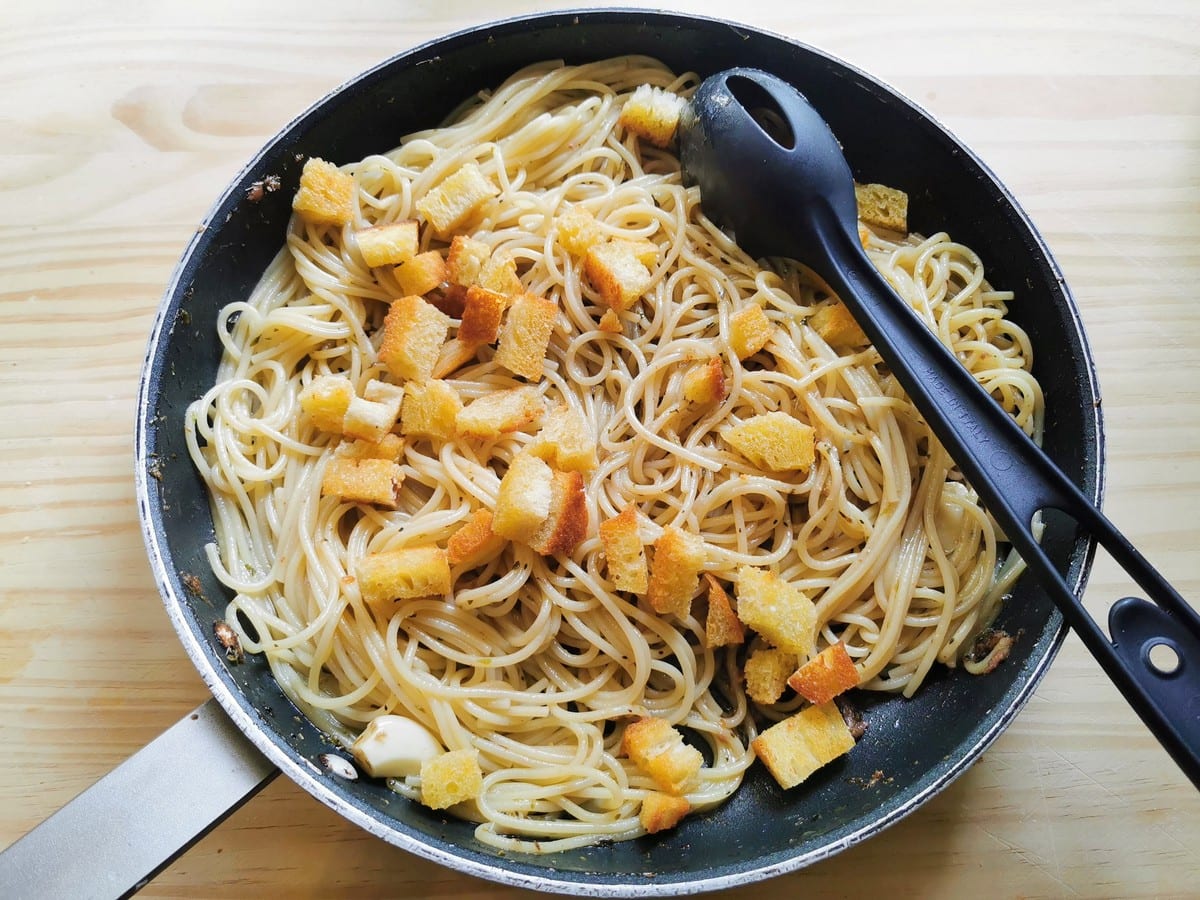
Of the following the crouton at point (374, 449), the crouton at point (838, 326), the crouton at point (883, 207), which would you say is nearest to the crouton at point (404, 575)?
the crouton at point (374, 449)

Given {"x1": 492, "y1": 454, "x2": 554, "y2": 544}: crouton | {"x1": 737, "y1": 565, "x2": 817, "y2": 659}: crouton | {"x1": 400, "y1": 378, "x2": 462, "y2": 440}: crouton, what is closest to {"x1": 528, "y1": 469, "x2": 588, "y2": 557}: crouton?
{"x1": 492, "y1": 454, "x2": 554, "y2": 544}: crouton

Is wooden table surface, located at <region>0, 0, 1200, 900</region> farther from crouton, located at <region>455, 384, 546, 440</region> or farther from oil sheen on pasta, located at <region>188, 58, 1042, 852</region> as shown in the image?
crouton, located at <region>455, 384, 546, 440</region>

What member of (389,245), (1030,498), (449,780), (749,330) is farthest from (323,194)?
(1030,498)

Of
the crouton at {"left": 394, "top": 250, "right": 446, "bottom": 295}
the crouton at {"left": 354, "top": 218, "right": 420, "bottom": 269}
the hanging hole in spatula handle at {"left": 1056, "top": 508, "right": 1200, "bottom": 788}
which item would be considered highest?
the crouton at {"left": 354, "top": 218, "right": 420, "bottom": 269}

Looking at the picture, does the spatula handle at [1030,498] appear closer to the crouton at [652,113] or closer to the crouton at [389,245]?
the crouton at [652,113]

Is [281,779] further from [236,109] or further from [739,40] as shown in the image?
[739,40]

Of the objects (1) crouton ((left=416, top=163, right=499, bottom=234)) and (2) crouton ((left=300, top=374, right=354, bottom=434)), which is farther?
(1) crouton ((left=416, top=163, right=499, bottom=234))

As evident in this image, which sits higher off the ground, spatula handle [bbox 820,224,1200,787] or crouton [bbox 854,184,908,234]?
crouton [bbox 854,184,908,234]
